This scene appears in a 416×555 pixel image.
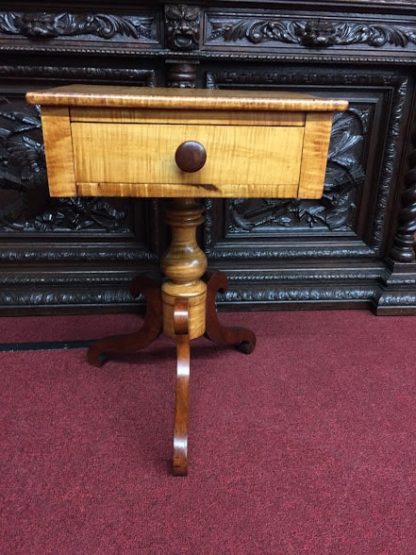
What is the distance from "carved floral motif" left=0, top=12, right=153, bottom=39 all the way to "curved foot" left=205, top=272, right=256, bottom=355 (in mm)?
721

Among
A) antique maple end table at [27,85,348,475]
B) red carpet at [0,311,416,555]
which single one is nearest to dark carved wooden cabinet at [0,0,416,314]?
red carpet at [0,311,416,555]

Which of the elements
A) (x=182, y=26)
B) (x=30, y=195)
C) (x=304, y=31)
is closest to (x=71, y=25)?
(x=182, y=26)

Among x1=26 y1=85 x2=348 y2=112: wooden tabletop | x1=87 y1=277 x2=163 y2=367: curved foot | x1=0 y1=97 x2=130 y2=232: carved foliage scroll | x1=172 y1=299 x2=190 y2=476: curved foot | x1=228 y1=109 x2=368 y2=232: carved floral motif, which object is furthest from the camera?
x1=228 y1=109 x2=368 y2=232: carved floral motif

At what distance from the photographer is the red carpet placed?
0.83 m

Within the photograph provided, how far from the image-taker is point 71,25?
4.09 ft

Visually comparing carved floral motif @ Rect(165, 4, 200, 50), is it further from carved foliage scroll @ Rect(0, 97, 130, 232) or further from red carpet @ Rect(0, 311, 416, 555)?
red carpet @ Rect(0, 311, 416, 555)

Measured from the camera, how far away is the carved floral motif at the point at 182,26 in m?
1.24

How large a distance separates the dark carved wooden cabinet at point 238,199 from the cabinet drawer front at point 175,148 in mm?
572

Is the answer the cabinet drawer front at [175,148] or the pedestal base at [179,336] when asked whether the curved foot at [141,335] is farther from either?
the cabinet drawer front at [175,148]

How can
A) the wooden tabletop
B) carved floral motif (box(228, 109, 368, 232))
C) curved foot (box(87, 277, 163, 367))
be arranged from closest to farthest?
1. the wooden tabletop
2. curved foot (box(87, 277, 163, 367))
3. carved floral motif (box(228, 109, 368, 232))

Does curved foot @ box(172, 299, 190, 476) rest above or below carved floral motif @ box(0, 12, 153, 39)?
below

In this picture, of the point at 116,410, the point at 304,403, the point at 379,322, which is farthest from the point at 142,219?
the point at 379,322

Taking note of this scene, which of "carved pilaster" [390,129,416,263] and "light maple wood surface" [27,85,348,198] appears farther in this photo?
"carved pilaster" [390,129,416,263]

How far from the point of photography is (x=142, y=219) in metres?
1.53
